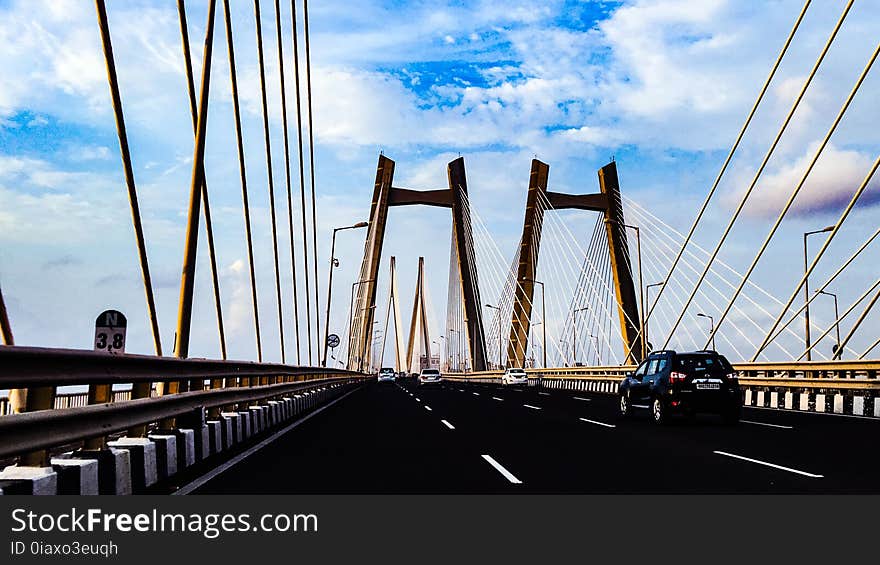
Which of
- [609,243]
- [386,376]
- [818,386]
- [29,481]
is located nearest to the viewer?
[29,481]

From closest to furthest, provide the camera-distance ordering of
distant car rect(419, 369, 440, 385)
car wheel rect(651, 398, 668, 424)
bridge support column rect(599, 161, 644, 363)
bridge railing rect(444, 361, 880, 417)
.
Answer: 1. car wheel rect(651, 398, 668, 424)
2. bridge railing rect(444, 361, 880, 417)
3. bridge support column rect(599, 161, 644, 363)
4. distant car rect(419, 369, 440, 385)

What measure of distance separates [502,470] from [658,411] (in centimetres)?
896

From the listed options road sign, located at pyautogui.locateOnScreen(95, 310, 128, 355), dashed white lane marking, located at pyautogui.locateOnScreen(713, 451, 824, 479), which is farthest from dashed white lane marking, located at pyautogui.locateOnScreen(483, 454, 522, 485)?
road sign, located at pyautogui.locateOnScreen(95, 310, 128, 355)

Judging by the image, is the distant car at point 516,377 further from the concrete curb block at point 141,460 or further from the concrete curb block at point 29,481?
the concrete curb block at point 29,481

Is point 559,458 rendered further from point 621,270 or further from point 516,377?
point 516,377

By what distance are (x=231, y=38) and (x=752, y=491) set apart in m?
14.1

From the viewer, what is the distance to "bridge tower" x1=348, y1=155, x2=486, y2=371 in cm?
5238

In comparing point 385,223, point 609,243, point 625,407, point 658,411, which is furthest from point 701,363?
point 385,223

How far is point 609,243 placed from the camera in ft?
148

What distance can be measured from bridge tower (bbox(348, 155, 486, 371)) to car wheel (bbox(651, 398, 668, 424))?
115ft

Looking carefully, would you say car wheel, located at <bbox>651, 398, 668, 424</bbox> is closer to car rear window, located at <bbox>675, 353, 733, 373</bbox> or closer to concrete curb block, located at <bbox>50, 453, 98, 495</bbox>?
car rear window, located at <bbox>675, 353, 733, 373</bbox>

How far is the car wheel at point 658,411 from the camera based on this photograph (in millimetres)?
17594

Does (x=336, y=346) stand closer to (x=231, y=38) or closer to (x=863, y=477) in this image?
(x=231, y=38)

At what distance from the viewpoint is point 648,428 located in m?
16.5
